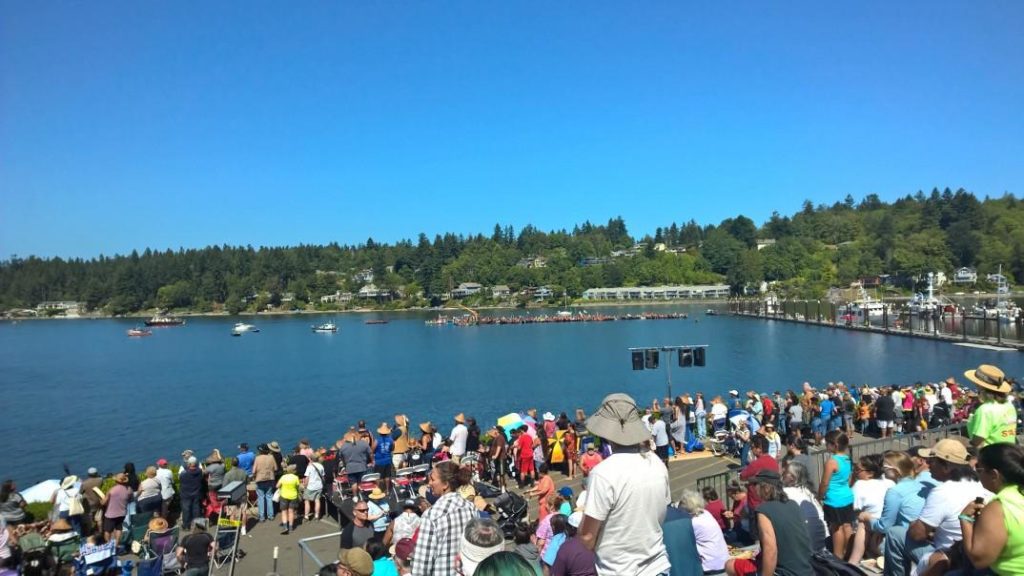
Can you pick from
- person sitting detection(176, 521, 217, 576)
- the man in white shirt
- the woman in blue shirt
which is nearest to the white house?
the man in white shirt

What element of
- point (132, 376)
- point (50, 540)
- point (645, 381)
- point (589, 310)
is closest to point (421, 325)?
point (589, 310)

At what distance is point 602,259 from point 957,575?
183 m

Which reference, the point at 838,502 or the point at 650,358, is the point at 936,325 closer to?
the point at 650,358

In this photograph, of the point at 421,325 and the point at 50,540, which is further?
the point at 421,325

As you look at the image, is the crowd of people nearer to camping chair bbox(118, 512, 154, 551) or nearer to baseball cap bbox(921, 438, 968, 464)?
baseball cap bbox(921, 438, 968, 464)

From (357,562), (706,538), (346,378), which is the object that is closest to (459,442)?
(706,538)

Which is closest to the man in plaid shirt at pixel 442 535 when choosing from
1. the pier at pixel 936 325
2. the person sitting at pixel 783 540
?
the person sitting at pixel 783 540

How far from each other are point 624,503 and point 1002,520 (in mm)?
1791

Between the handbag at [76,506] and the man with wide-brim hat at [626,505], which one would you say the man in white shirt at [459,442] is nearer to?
the handbag at [76,506]

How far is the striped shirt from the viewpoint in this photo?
14.4 feet

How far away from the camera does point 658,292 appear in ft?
493

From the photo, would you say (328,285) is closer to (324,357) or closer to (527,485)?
(324,357)

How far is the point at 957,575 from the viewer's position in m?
3.63

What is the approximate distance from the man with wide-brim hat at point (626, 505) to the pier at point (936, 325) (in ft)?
177
